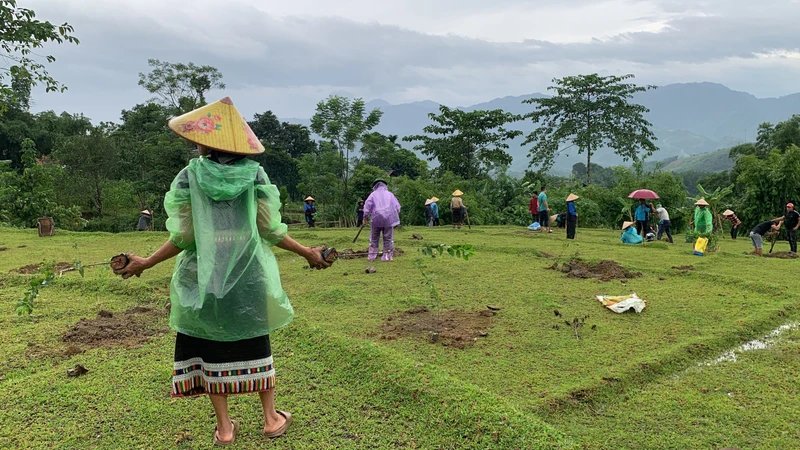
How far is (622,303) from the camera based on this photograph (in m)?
7.00

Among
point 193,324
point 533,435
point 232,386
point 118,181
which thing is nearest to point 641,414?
point 533,435

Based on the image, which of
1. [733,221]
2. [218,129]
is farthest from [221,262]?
[733,221]

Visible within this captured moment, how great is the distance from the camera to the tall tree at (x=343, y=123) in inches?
1130

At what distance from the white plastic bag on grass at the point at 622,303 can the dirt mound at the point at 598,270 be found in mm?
1824

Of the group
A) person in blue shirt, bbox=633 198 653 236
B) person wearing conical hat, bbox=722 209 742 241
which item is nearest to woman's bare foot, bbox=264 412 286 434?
person in blue shirt, bbox=633 198 653 236

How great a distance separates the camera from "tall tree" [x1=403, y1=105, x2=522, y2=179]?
1181 inches

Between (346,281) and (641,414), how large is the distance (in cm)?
570

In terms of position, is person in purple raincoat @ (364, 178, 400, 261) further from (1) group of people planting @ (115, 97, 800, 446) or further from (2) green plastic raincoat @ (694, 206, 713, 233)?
(2) green plastic raincoat @ (694, 206, 713, 233)

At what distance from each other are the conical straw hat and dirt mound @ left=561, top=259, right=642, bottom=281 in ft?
24.3

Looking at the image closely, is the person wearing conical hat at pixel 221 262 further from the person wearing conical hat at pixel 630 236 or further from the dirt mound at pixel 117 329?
the person wearing conical hat at pixel 630 236

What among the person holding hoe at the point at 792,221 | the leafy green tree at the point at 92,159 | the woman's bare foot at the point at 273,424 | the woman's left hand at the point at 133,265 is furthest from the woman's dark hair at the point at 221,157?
the leafy green tree at the point at 92,159

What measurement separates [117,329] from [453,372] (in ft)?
13.9

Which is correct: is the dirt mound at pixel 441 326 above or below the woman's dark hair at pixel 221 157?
below

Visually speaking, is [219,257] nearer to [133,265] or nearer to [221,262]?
[221,262]
